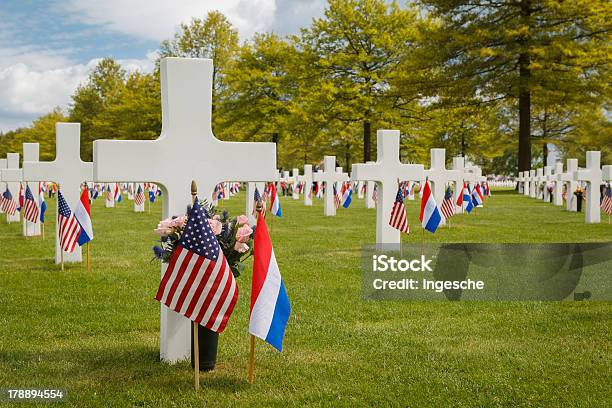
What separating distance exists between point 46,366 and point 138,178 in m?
1.98

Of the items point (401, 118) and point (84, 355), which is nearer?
point (84, 355)

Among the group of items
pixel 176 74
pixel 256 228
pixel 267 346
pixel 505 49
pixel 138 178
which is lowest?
pixel 267 346

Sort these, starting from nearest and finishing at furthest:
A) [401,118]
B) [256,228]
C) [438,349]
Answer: [256,228], [438,349], [401,118]

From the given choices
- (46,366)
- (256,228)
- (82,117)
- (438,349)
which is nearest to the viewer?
(256,228)

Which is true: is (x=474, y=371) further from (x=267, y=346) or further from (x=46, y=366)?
(x=46, y=366)

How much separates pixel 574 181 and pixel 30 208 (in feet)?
75.2

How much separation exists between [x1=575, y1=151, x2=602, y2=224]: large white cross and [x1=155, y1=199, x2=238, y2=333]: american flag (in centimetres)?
2039

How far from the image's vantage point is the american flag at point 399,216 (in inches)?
549

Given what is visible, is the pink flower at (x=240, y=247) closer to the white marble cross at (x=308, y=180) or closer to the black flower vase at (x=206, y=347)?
the black flower vase at (x=206, y=347)

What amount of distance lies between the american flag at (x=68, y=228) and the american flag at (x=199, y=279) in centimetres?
764

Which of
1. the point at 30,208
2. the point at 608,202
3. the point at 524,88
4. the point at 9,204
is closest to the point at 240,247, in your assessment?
the point at 30,208

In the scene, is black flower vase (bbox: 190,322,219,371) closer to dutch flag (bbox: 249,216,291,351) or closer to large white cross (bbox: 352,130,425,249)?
dutch flag (bbox: 249,216,291,351)

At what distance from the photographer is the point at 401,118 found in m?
48.7

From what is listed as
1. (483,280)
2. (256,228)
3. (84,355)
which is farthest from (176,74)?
(483,280)
